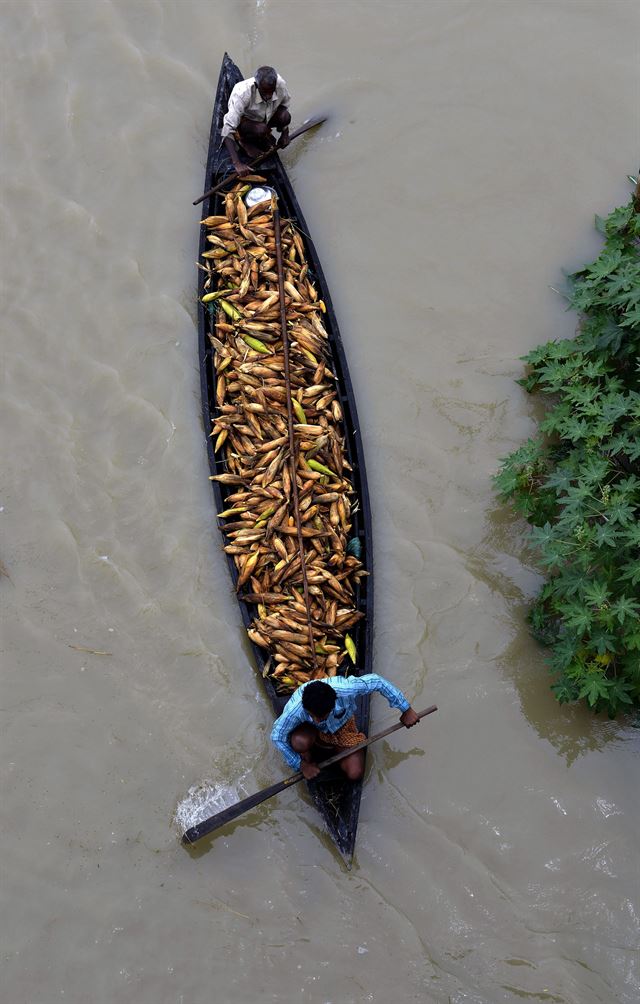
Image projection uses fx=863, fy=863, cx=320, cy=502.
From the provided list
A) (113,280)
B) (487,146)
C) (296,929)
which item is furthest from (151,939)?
(487,146)

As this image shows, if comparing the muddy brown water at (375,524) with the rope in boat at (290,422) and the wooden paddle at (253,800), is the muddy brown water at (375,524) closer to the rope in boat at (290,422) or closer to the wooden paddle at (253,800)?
the wooden paddle at (253,800)

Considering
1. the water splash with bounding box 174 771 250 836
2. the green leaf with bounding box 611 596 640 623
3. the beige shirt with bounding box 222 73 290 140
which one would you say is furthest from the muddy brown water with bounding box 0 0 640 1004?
the green leaf with bounding box 611 596 640 623

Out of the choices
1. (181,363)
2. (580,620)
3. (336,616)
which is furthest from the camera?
(181,363)

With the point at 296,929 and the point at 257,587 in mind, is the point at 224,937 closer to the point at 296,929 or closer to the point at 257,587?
the point at 296,929

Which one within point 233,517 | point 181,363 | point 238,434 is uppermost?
point 181,363

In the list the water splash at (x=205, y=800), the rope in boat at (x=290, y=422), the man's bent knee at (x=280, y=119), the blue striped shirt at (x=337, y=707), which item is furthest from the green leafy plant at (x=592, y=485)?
the man's bent knee at (x=280, y=119)

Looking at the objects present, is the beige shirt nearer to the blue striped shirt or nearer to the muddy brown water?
the muddy brown water
